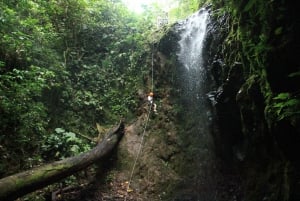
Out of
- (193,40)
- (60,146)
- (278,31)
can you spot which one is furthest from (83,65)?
(278,31)

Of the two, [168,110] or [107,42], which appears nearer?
[168,110]

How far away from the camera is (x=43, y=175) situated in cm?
480

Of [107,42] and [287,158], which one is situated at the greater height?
[107,42]

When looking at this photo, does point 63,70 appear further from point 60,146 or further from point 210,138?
point 210,138

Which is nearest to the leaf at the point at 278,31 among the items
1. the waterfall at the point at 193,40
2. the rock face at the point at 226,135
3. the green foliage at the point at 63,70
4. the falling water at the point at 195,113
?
the rock face at the point at 226,135

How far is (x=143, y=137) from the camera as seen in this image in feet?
25.0

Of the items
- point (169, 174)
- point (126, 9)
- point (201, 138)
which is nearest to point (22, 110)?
point (169, 174)

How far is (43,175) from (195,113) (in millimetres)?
4063

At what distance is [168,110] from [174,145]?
1087 millimetres

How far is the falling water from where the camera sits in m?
6.36

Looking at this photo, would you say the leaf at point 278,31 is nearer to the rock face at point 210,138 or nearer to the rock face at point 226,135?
the rock face at point 226,135

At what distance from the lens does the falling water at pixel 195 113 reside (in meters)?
6.36

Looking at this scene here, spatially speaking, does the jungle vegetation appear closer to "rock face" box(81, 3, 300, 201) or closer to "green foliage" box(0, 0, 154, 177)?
"green foliage" box(0, 0, 154, 177)

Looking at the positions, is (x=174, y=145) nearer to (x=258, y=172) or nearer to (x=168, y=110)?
(x=168, y=110)
